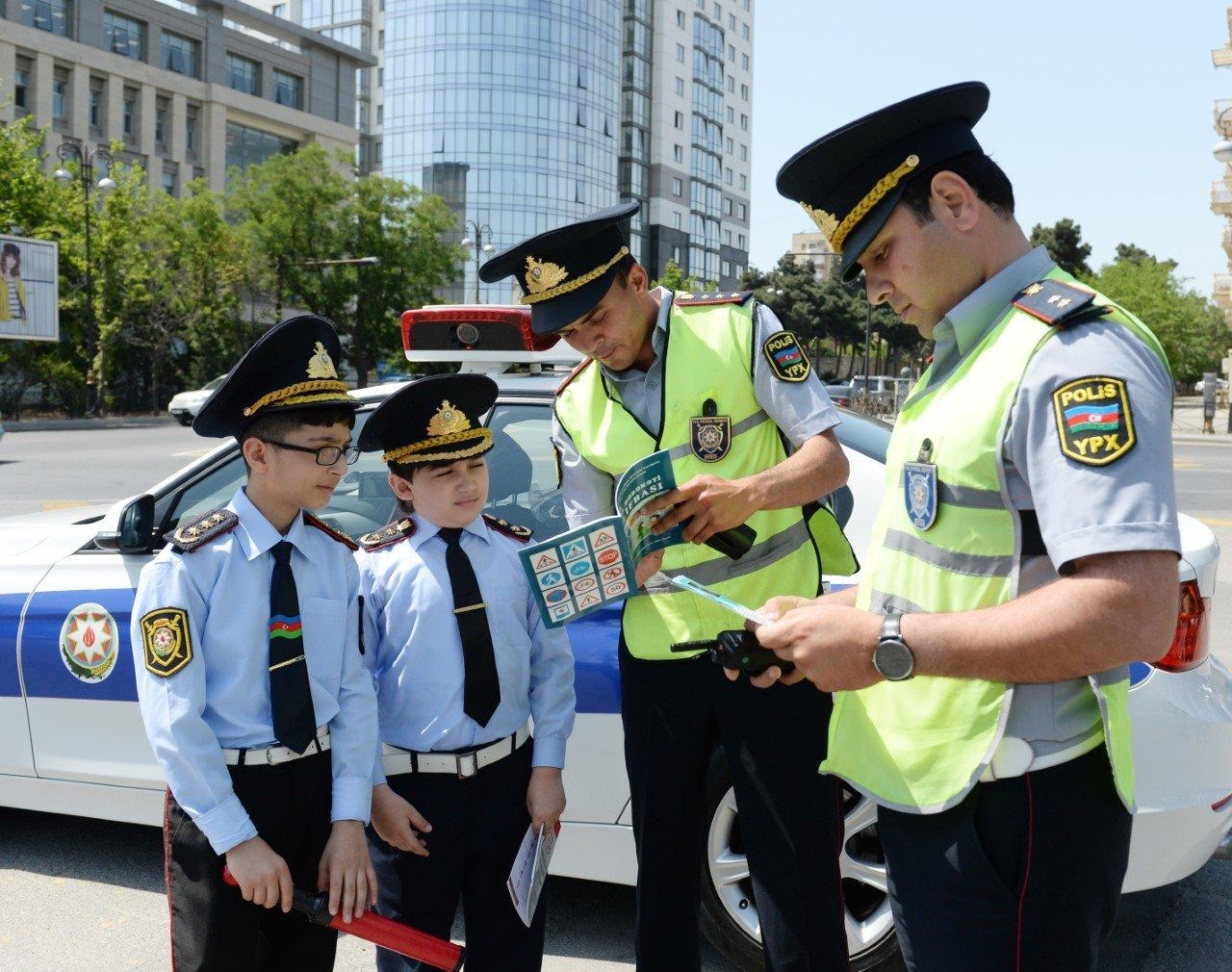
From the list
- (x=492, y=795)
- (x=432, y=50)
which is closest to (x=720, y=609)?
(x=492, y=795)

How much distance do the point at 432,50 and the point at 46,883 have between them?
3055 inches

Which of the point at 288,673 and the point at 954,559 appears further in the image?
the point at 288,673

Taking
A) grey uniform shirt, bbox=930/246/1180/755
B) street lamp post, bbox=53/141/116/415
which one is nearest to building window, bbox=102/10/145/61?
street lamp post, bbox=53/141/116/415

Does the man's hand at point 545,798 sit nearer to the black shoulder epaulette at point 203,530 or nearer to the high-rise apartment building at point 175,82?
the black shoulder epaulette at point 203,530

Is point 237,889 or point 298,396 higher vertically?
point 298,396

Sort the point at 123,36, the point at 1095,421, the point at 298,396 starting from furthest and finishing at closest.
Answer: the point at 123,36 → the point at 298,396 → the point at 1095,421

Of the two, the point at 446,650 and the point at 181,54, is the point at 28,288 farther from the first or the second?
the point at 446,650

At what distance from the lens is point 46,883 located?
12.3 feet

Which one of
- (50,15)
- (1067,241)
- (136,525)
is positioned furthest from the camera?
(1067,241)

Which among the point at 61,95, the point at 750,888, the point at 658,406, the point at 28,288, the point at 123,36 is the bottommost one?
the point at 750,888

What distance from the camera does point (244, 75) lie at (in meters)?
59.5

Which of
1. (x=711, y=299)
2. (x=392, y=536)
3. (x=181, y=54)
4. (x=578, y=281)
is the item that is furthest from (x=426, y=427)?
(x=181, y=54)

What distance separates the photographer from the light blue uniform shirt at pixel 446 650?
2.55m

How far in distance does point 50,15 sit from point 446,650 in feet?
186
